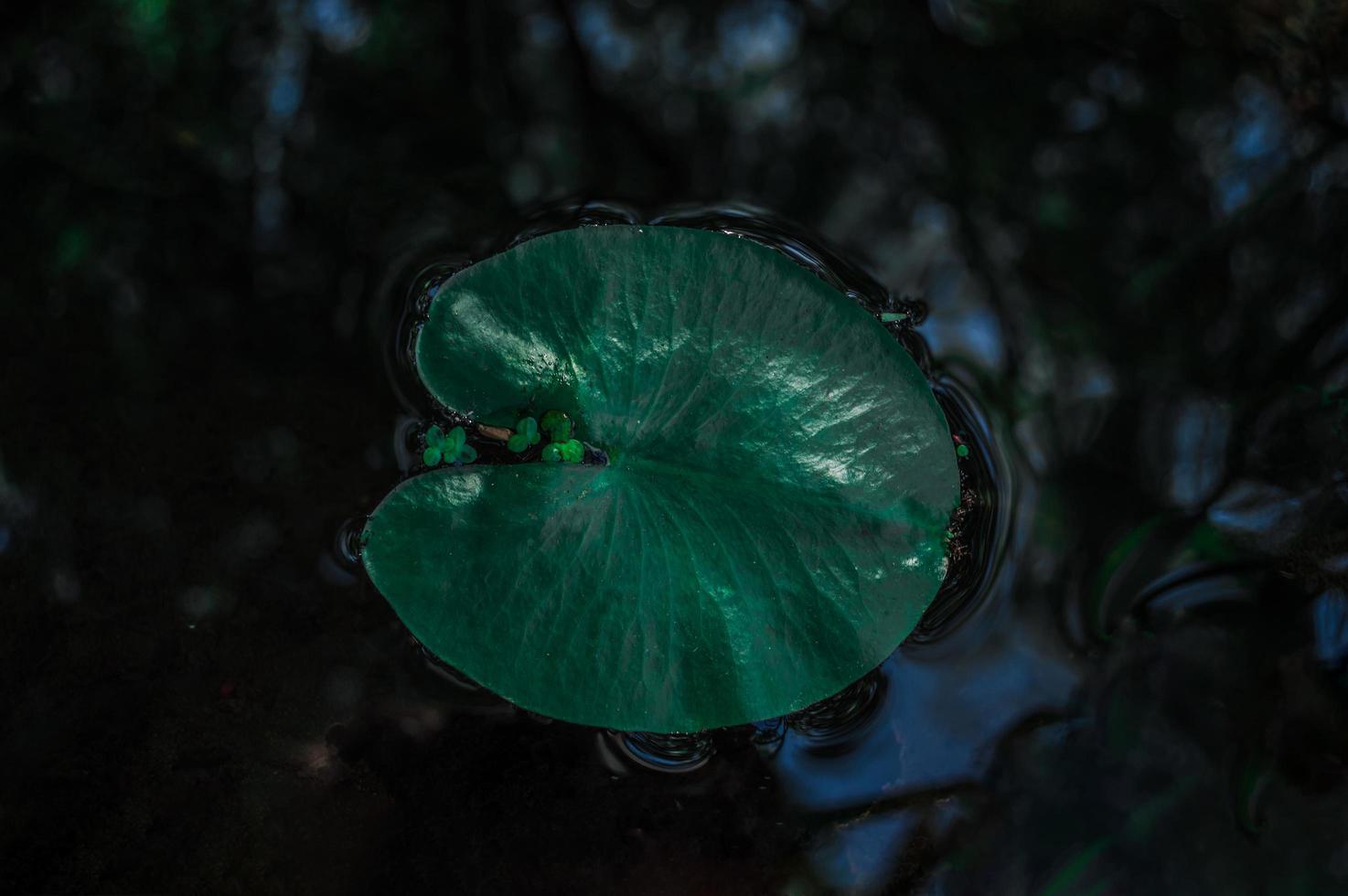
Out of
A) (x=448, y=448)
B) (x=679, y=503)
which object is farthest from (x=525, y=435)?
(x=679, y=503)

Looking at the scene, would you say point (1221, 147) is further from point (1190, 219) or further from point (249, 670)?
point (249, 670)

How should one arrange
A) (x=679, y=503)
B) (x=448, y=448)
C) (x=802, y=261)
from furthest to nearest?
(x=802, y=261) < (x=448, y=448) < (x=679, y=503)

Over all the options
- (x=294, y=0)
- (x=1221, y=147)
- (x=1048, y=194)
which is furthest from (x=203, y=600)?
(x=1221, y=147)

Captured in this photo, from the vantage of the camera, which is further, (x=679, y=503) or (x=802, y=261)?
(x=802, y=261)

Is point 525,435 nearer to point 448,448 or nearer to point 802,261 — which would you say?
point 448,448

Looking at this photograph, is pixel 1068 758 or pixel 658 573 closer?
pixel 658 573

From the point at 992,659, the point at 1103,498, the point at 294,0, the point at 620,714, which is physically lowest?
the point at 620,714
